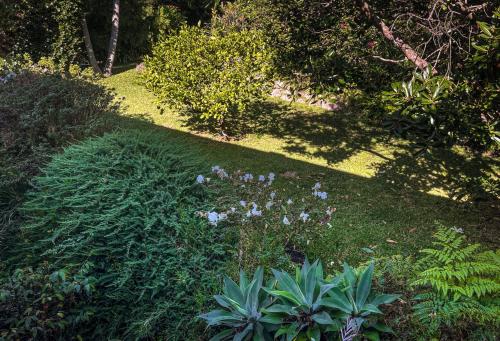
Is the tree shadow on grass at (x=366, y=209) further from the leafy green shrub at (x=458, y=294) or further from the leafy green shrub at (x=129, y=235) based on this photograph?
the leafy green shrub at (x=458, y=294)

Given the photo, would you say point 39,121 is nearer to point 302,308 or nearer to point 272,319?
point 272,319

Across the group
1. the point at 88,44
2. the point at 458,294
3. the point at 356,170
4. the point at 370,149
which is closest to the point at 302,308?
the point at 458,294

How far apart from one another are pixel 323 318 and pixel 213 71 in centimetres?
586

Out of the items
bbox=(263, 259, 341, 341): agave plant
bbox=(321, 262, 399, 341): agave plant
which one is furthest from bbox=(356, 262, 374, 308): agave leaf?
bbox=(263, 259, 341, 341): agave plant

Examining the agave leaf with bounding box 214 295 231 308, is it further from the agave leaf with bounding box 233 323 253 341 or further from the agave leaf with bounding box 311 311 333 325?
the agave leaf with bounding box 311 311 333 325

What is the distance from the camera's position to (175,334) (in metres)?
3.19

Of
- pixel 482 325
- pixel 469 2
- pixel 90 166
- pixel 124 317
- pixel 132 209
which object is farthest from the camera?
pixel 469 2

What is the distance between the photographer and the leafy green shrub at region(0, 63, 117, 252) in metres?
4.75

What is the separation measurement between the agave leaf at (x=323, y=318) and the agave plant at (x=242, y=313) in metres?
0.34

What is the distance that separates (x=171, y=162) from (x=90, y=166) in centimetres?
74

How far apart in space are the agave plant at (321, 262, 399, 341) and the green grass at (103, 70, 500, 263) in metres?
0.98

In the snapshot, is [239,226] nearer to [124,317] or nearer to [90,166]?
[124,317]

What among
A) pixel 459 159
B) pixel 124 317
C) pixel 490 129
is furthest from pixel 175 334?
pixel 459 159

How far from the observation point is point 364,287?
2.79 meters
